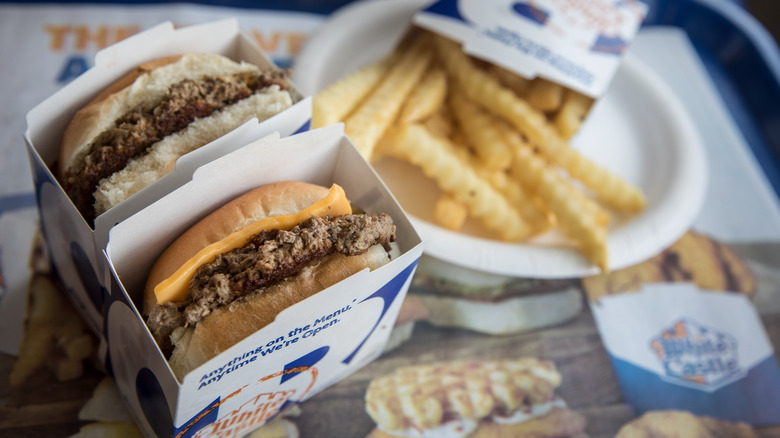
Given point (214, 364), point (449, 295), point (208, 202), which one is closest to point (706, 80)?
point (449, 295)

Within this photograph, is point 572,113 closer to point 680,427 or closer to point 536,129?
point 536,129

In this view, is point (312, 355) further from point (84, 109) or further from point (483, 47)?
point (483, 47)

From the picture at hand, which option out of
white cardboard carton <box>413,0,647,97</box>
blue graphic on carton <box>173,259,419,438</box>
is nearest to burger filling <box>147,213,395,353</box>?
blue graphic on carton <box>173,259,419,438</box>

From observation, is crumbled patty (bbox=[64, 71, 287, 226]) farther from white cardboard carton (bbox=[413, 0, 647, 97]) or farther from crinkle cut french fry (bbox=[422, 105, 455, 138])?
white cardboard carton (bbox=[413, 0, 647, 97])

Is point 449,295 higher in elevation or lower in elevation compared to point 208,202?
lower

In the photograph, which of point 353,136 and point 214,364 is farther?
point 353,136

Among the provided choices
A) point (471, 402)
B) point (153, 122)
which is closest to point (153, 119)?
point (153, 122)

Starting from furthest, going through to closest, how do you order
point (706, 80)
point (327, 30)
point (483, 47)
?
point (706, 80)
point (327, 30)
point (483, 47)
